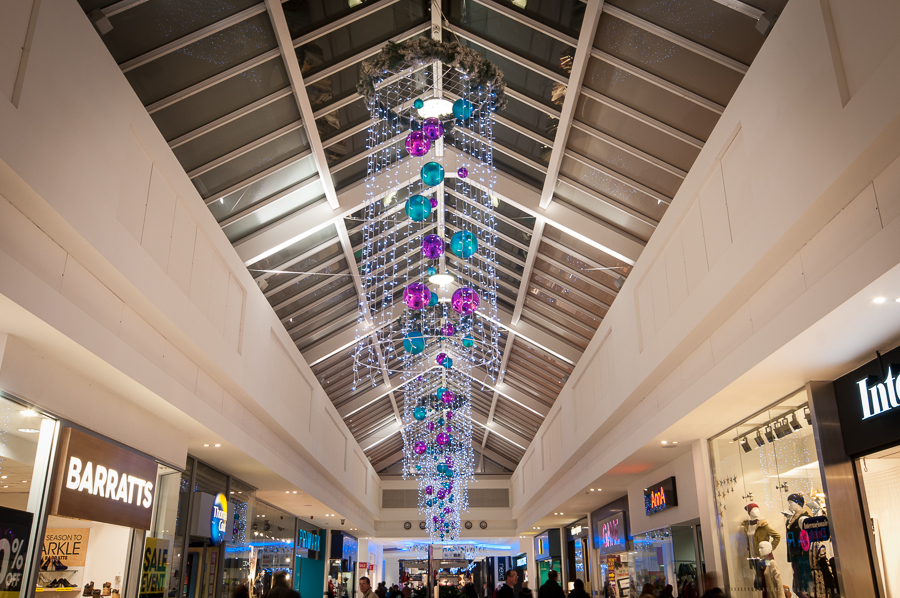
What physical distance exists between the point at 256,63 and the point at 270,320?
464cm

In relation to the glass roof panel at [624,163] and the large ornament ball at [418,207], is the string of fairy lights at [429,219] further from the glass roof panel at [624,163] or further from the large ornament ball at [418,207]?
the glass roof panel at [624,163]

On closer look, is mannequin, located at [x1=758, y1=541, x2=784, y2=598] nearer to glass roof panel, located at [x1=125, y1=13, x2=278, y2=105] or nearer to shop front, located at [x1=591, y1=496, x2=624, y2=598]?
shop front, located at [x1=591, y1=496, x2=624, y2=598]

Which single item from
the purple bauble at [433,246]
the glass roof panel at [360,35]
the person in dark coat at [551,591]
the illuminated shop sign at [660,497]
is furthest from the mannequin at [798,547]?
the glass roof panel at [360,35]

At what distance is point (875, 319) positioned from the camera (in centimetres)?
481

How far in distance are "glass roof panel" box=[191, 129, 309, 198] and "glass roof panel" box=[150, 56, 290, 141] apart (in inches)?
30.6

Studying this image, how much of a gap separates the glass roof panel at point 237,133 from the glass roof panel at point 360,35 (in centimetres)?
59

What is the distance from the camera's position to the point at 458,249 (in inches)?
250

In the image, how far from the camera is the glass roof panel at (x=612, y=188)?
8266 millimetres

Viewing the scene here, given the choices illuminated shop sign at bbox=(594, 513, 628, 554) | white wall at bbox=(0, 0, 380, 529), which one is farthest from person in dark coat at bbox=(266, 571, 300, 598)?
illuminated shop sign at bbox=(594, 513, 628, 554)

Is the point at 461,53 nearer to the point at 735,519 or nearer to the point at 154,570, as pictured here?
the point at 735,519

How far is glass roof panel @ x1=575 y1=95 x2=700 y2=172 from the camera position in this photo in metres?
7.21

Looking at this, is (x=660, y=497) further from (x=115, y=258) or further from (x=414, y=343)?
(x=115, y=258)

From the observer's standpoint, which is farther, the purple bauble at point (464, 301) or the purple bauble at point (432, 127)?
the purple bauble at point (464, 301)

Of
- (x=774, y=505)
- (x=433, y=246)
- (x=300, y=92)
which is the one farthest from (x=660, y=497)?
(x=300, y=92)
